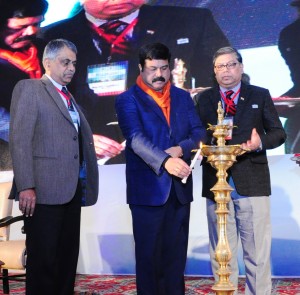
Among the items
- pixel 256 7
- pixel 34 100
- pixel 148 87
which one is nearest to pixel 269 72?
pixel 256 7

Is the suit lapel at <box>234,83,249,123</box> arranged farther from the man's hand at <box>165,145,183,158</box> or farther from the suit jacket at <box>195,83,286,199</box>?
the man's hand at <box>165,145,183,158</box>

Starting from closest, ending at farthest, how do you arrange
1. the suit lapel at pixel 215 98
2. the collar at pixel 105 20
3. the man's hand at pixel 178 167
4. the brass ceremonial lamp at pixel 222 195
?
the brass ceremonial lamp at pixel 222 195
the man's hand at pixel 178 167
the suit lapel at pixel 215 98
the collar at pixel 105 20

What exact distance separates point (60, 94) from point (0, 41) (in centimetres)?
→ 305

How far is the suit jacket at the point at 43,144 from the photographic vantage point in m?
2.68

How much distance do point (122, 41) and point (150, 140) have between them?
2659 millimetres

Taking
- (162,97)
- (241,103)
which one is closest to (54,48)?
(162,97)

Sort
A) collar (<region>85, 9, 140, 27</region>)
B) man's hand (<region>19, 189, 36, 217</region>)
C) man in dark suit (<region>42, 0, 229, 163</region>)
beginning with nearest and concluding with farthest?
man's hand (<region>19, 189, 36, 217</region>) < man in dark suit (<region>42, 0, 229, 163</region>) < collar (<region>85, 9, 140, 27</region>)

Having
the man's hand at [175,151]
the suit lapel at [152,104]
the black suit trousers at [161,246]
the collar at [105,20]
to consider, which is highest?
the collar at [105,20]

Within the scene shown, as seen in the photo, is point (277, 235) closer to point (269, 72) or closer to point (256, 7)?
point (269, 72)

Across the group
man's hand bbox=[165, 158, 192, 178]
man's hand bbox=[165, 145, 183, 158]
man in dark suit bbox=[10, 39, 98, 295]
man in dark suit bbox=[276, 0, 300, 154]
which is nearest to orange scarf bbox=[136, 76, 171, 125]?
man's hand bbox=[165, 145, 183, 158]

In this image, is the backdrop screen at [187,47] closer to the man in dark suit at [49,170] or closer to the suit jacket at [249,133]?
the suit jacket at [249,133]

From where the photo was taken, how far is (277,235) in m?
4.66

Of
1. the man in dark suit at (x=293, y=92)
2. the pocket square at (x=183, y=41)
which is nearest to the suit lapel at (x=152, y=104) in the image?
the man in dark suit at (x=293, y=92)

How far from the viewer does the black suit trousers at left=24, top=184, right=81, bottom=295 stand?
2.71 metres
